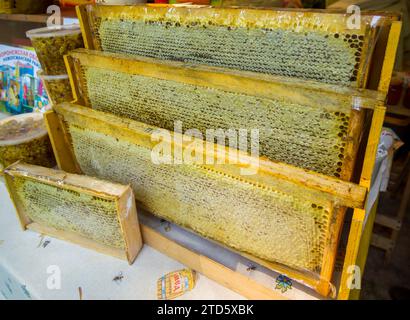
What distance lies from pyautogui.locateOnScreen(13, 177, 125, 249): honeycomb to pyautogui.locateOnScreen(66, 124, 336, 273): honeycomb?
16 cm

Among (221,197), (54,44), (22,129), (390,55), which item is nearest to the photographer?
Result: (390,55)

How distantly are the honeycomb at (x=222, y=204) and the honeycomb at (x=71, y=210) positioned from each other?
159 millimetres

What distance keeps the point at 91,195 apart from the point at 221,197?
1.42ft

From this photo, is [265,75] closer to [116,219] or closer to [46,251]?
[116,219]

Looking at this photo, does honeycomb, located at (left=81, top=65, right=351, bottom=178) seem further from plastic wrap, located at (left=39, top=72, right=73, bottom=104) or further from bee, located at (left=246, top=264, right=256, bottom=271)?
bee, located at (left=246, top=264, right=256, bottom=271)

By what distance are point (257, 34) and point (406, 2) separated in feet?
9.11

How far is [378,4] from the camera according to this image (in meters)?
2.54

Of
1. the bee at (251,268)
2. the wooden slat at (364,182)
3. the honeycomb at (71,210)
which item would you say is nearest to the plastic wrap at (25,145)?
the honeycomb at (71,210)

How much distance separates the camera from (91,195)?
3.27ft

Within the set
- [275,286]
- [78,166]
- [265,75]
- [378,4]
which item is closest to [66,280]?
[78,166]

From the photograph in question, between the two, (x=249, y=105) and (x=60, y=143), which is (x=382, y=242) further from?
(x=60, y=143)

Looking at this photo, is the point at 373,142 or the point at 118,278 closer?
the point at 373,142
